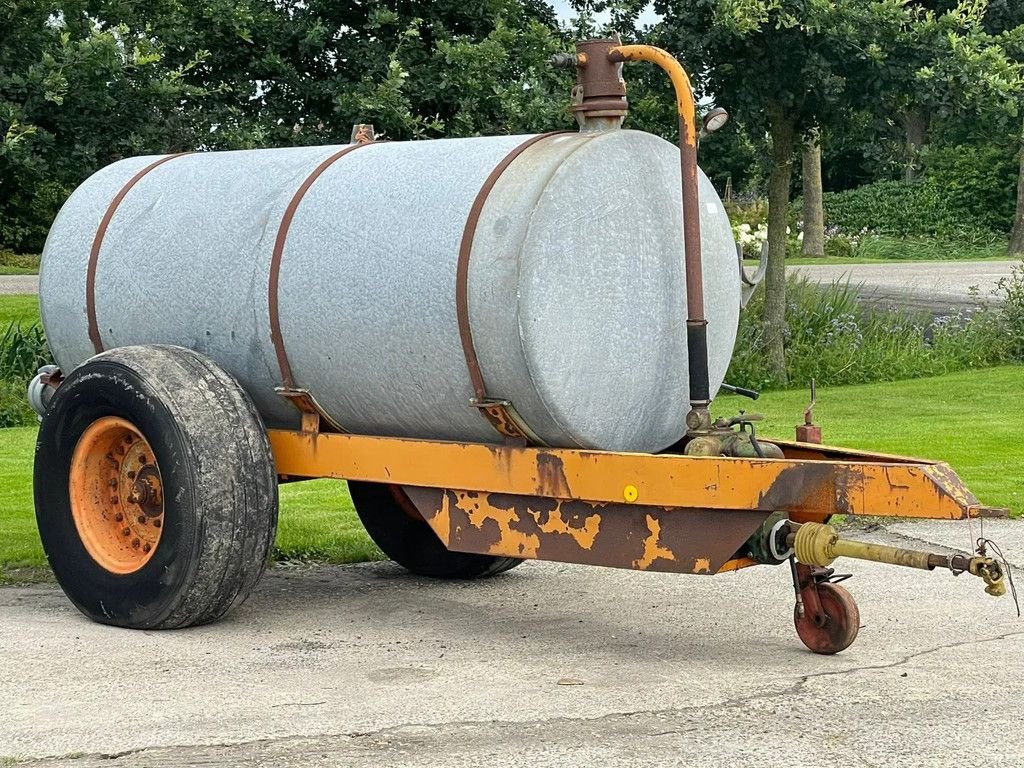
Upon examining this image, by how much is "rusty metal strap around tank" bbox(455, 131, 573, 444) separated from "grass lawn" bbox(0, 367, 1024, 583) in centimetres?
245

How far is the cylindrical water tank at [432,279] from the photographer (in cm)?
556

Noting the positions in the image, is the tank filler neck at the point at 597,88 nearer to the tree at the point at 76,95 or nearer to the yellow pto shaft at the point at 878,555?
the yellow pto shaft at the point at 878,555

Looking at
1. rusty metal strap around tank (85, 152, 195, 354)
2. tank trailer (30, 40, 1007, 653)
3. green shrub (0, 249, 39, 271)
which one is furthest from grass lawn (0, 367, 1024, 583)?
green shrub (0, 249, 39, 271)

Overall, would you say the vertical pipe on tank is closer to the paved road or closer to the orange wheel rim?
the orange wheel rim

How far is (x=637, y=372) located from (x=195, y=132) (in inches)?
286

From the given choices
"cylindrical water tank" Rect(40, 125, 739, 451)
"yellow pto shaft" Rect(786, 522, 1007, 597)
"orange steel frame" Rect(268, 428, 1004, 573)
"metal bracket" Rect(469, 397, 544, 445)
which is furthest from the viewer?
"metal bracket" Rect(469, 397, 544, 445)

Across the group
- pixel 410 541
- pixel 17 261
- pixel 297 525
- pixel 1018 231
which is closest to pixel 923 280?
pixel 1018 231

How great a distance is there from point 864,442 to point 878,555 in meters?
5.85

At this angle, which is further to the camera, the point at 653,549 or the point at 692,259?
the point at 692,259

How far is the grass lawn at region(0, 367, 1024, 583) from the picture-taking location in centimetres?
823

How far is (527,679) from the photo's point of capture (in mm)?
5410

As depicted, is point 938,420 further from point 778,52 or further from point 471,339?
point 471,339

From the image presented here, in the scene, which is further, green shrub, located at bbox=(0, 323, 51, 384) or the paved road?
the paved road

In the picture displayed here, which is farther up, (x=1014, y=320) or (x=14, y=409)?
(x=14, y=409)
